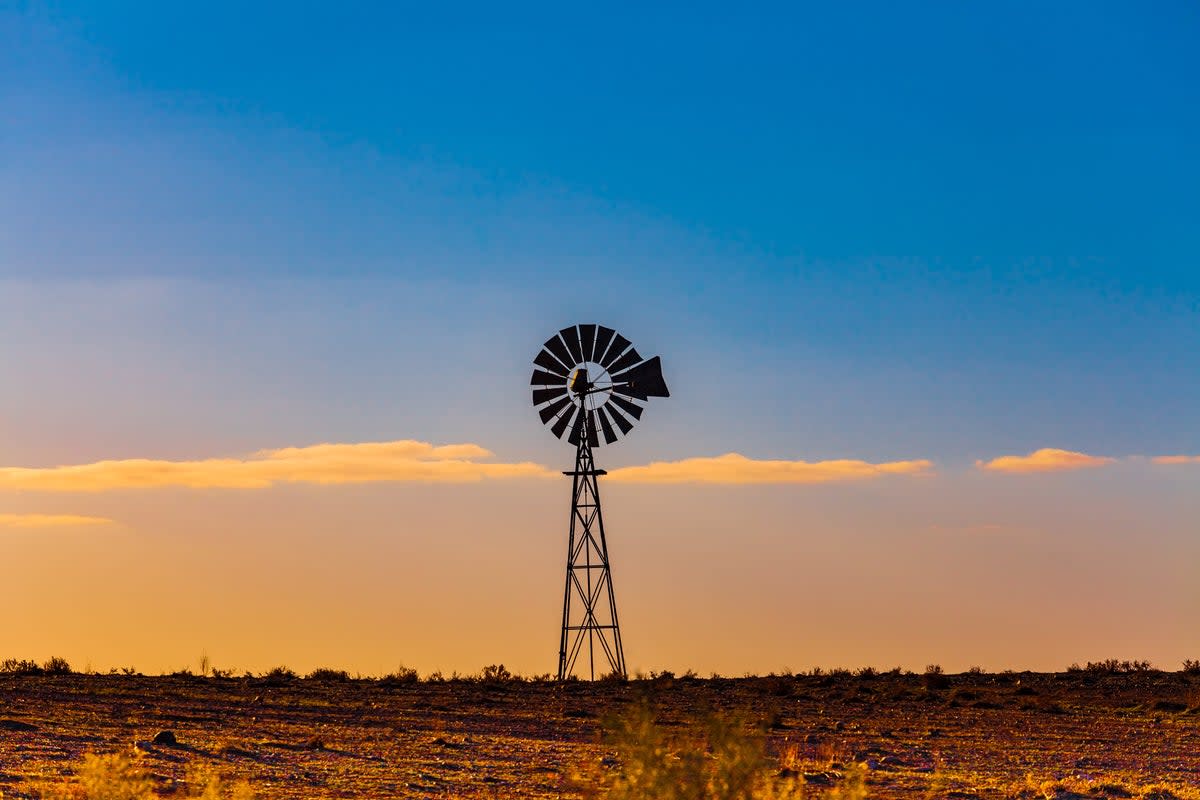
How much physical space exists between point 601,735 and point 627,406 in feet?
50.9

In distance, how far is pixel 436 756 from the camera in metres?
21.0

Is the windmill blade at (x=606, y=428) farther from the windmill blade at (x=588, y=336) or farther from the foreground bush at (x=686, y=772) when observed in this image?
the foreground bush at (x=686, y=772)

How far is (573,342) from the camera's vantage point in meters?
38.6

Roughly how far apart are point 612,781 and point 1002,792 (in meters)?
7.82

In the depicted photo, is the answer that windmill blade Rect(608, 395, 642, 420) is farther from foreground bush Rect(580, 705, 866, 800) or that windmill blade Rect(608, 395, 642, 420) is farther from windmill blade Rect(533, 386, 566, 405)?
foreground bush Rect(580, 705, 866, 800)

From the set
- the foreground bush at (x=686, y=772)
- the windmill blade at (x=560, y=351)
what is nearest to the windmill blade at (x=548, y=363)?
the windmill blade at (x=560, y=351)

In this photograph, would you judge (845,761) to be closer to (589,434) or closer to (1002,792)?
(1002,792)

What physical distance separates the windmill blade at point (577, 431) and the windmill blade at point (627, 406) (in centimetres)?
95

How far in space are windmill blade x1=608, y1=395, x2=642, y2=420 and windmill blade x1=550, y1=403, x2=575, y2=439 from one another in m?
1.07

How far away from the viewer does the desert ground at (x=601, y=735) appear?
16.9m

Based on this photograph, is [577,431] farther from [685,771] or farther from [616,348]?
[685,771]

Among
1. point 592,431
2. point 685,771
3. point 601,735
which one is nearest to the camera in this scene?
point 685,771

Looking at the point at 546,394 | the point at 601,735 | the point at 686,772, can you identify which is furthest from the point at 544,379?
the point at 686,772

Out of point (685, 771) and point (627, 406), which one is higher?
point (627, 406)
